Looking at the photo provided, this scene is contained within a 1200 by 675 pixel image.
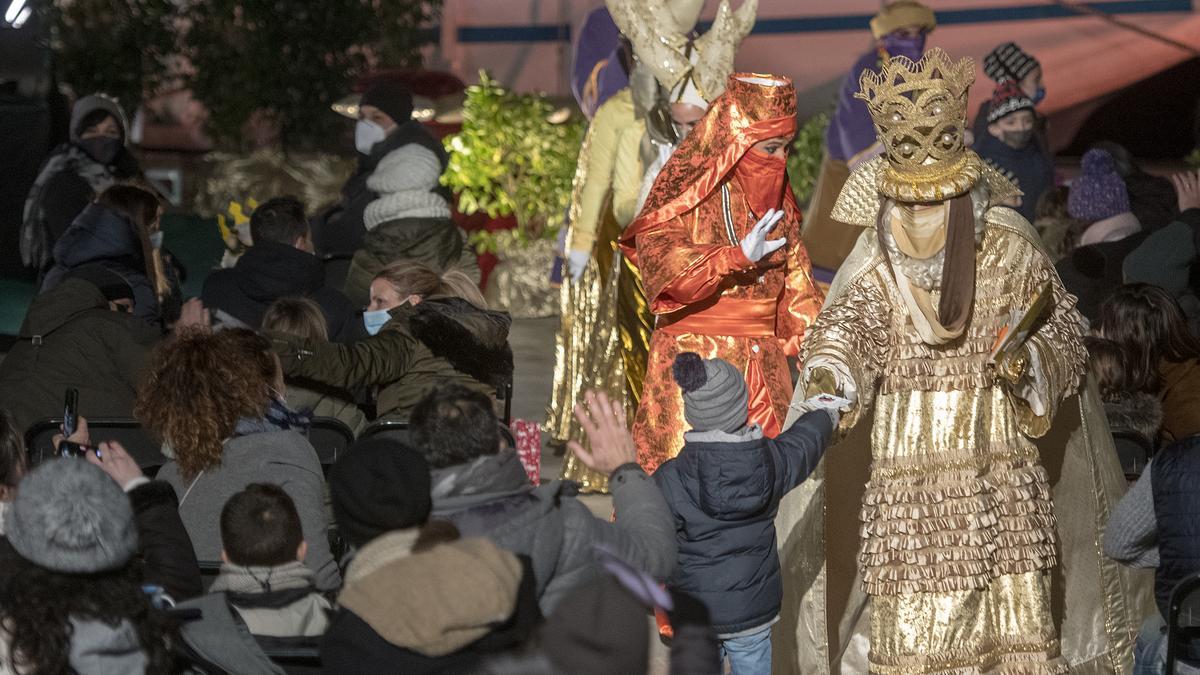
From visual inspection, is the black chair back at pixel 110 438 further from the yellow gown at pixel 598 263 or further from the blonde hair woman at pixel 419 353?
the yellow gown at pixel 598 263

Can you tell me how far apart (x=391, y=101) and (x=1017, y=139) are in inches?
124

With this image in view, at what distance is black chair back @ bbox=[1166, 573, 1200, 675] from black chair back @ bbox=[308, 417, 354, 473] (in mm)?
2415

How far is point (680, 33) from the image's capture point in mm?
6773

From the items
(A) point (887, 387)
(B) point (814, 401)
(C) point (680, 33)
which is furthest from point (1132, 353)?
(C) point (680, 33)

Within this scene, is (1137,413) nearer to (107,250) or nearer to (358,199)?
(107,250)

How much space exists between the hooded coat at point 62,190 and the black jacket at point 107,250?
3.07ft

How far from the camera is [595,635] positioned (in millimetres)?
2996

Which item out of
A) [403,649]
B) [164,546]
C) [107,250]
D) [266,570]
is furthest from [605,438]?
[107,250]

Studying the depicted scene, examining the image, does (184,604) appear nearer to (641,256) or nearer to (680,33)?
(641,256)

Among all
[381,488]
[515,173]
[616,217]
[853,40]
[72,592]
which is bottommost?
[515,173]

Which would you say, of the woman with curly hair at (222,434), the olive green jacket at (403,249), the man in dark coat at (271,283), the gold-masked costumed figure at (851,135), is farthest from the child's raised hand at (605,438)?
the gold-masked costumed figure at (851,135)

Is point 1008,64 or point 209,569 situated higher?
point 1008,64

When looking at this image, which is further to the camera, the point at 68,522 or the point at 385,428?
the point at 385,428

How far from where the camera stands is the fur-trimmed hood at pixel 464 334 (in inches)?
217
